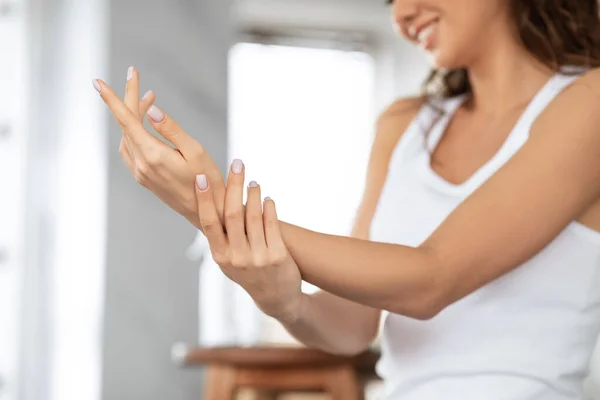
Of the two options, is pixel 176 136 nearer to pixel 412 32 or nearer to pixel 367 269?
pixel 367 269

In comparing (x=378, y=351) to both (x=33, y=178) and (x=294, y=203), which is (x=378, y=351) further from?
(x=294, y=203)

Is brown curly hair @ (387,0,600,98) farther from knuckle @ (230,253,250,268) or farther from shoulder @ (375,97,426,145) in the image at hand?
knuckle @ (230,253,250,268)

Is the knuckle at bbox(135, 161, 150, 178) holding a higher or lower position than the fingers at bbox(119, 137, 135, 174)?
lower

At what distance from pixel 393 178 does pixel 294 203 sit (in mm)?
3326

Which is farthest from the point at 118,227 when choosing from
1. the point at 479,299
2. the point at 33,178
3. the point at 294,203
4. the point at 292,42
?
the point at 479,299

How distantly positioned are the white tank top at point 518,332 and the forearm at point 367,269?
0.50 feet

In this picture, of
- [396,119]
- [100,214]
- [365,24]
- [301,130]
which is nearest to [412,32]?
Answer: [396,119]

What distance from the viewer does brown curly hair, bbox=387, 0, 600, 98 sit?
44.4 inches

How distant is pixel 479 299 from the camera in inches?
39.8

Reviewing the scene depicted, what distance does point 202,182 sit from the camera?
0.79 metres

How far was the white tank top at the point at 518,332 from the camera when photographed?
0.97 metres

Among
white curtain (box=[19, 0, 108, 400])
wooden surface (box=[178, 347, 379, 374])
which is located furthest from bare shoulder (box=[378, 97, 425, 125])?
white curtain (box=[19, 0, 108, 400])

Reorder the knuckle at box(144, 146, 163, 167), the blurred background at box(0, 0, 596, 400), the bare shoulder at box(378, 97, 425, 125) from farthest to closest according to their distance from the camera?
the blurred background at box(0, 0, 596, 400)
the bare shoulder at box(378, 97, 425, 125)
the knuckle at box(144, 146, 163, 167)

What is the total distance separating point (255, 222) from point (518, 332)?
0.35 m
